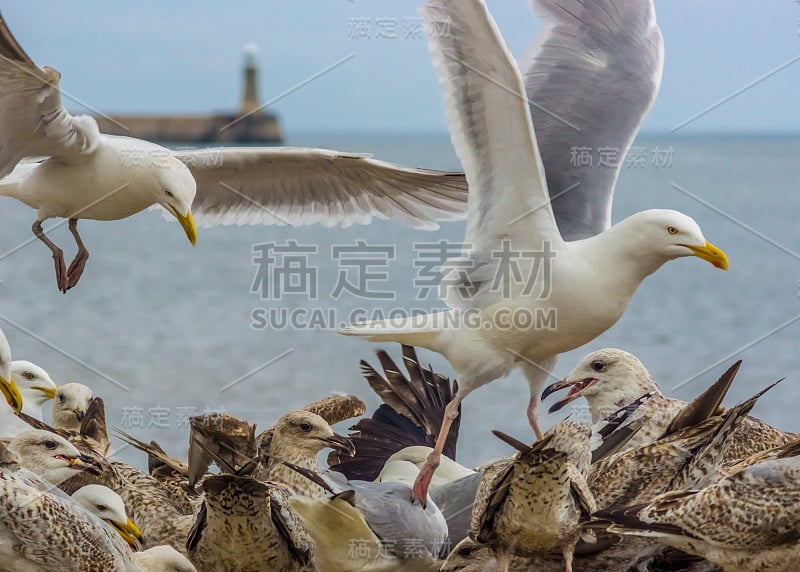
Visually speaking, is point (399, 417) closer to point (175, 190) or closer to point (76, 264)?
point (175, 190)

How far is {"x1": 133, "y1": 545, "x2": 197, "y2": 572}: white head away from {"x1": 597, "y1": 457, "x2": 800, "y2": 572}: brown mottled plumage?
37.5 inches

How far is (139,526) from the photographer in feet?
10.6

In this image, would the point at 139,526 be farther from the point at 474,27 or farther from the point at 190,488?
the point at 474,27

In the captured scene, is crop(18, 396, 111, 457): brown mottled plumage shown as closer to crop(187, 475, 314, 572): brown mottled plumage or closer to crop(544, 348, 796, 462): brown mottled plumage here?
crop(187, 475, 314, 572): brown mottled plumage

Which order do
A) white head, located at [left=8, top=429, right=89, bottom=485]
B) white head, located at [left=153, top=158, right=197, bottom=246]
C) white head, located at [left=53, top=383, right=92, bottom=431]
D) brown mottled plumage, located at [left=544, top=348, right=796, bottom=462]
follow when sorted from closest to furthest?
white head, located at [left=8, top=429, right=89, bottom=485], brown mottled plumage, located at [left=544, top=348, right=796, bottom=462], white head, located at [left=153, top=158, right=197, bottom=246], white head, located at [left=53, top=383, right=92, bottom=431]

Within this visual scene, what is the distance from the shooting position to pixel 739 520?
268cm

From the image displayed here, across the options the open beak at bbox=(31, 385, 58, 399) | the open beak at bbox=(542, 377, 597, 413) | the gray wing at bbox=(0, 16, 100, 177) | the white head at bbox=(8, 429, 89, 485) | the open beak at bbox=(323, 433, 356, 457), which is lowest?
the open beak at bbox=(31, 385, 58, 399)

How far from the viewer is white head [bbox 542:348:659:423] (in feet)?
11.5

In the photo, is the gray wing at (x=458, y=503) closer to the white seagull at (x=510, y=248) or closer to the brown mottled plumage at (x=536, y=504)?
the white seagull at (x=510, y=248)

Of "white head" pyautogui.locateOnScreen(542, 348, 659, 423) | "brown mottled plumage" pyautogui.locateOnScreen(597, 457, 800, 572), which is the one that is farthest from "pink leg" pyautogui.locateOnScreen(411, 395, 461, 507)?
"brown mottled plumage" pyautogui.locateOnScreen(597, 457, 800, 572)

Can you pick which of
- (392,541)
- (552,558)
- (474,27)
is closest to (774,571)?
(552,558)

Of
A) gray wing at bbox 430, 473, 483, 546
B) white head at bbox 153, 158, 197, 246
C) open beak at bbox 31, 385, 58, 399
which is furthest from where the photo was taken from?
open beak at bbox 31, 385, 58, 399

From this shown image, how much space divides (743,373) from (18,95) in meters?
8.58

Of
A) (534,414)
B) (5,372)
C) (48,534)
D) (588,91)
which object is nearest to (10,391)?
(5,372)
